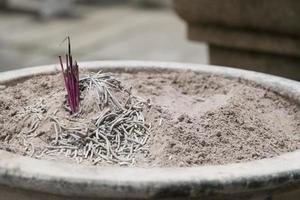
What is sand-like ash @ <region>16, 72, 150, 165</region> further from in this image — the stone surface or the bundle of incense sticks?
the stone surface

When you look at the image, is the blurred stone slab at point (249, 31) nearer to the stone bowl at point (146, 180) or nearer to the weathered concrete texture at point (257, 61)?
the weathered concrete texture at point (257, 61)

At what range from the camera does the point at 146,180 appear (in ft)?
4.03

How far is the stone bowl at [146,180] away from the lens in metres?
1.22

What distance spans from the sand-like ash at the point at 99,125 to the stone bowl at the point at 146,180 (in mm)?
162

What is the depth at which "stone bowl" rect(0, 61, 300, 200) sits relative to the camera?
4.02ft

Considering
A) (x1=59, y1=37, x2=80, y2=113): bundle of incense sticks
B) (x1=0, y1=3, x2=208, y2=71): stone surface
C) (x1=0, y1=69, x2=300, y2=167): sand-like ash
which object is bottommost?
(x1=0, y1=3, x2=208, y2=71): stone surface

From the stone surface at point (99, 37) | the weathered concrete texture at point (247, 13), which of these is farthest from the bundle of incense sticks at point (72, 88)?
the stone surface at point (99, 37)

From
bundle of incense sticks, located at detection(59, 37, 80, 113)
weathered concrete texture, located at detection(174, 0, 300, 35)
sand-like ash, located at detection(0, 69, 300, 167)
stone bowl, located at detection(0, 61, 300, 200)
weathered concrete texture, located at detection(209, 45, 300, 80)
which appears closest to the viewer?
stone bowl, located at detection(0, 61, 300, 200)

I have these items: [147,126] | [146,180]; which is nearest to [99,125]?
[147,126]

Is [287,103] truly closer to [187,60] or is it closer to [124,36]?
[187,60]

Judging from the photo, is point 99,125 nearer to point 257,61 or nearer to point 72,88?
point 72,88

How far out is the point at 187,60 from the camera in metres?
5.51

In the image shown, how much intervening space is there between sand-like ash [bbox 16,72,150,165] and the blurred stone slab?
1.53 meters

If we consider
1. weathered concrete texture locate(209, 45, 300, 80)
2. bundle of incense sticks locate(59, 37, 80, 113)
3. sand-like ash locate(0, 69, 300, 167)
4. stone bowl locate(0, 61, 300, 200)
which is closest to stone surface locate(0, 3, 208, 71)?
weathered concrete texture locate(209, 45, 300, 80)
